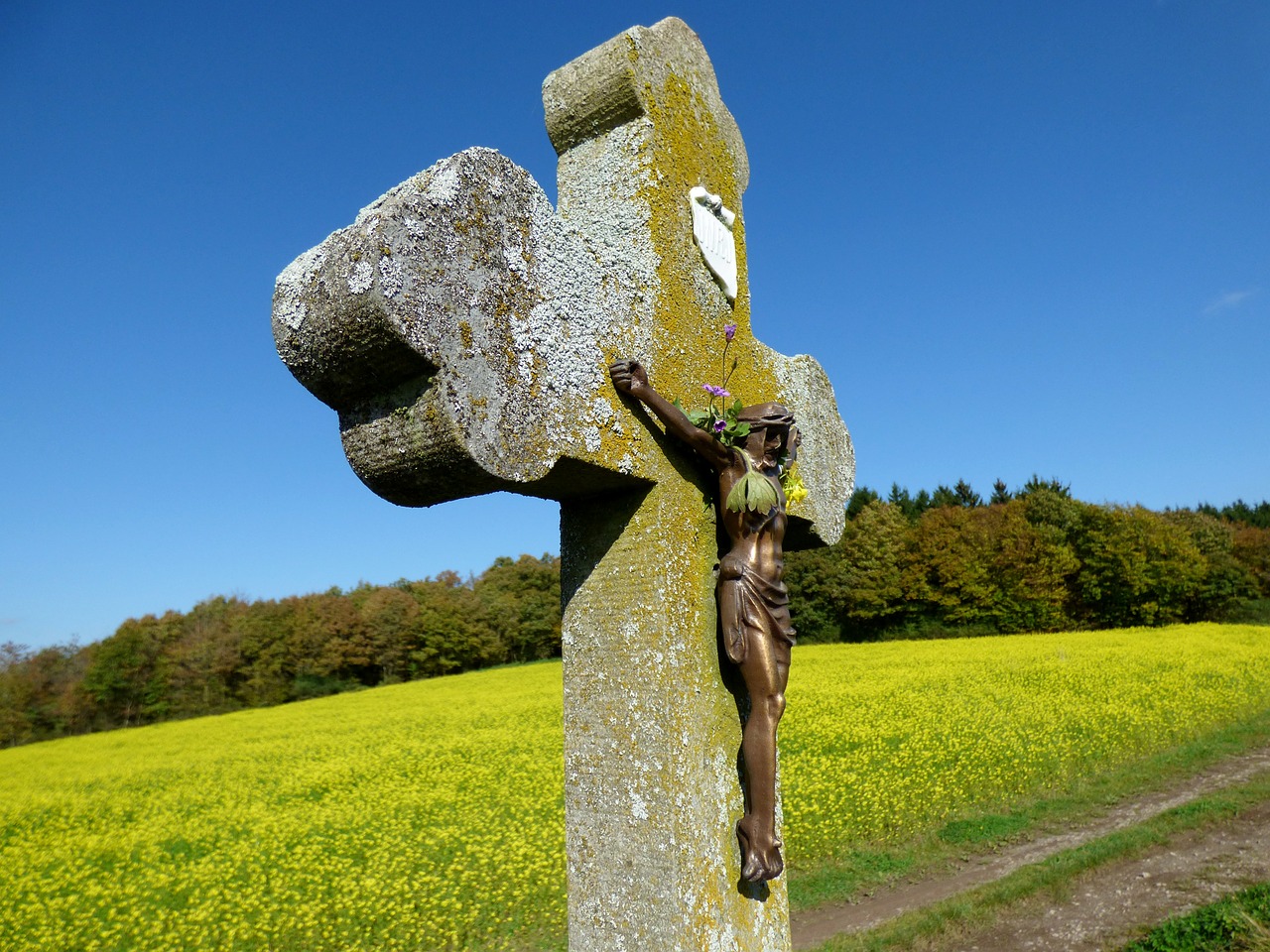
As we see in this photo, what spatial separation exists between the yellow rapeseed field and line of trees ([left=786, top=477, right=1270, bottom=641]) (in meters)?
13.6

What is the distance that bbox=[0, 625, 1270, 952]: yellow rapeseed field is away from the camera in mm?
7359

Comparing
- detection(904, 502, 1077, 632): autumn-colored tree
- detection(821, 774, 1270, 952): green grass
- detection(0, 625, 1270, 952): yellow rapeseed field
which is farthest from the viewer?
detection(904, 502, 1077, 632): autumn-colored tree

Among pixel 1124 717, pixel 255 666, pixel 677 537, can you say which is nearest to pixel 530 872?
pixel 677 537

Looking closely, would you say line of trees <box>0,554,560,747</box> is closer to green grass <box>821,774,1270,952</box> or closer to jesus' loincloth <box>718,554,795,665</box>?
green grass <box>821,774,1270,952</box>

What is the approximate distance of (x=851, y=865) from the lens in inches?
299

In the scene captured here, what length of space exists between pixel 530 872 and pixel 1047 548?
111ft

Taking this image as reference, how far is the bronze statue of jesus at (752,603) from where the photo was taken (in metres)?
2.22

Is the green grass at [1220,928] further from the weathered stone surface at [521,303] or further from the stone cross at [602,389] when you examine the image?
the weathered stone surface at [521,303]

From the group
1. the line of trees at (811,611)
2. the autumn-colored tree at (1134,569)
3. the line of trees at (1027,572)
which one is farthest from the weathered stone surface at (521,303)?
the autumn-colored tree at (1134,569)

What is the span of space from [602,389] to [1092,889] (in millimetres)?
6745

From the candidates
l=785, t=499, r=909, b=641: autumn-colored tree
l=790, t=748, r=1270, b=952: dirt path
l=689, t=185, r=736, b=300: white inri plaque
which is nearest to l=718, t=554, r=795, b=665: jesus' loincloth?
l=689, t=185, r=736, b=300: white inri plaque

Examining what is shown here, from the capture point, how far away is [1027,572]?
117ft

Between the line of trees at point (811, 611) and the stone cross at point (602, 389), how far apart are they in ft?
105

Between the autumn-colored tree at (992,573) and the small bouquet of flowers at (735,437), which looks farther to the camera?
the autumn-colored tree at (992,573)
